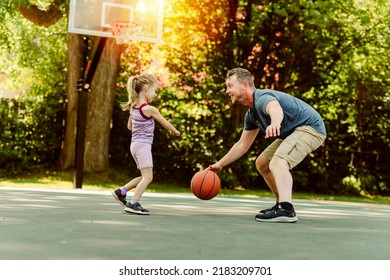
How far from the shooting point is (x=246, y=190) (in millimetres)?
17578

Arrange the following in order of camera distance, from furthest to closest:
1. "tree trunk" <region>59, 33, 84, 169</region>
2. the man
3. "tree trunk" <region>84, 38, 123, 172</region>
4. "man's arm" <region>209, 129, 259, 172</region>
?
"tree trunk" <region>59, 33, 84, 169</region> → "tree trunk" <region>84, 38, 123, 172</region> → "man's arm" <region>209, 129, 259, 172</region> → the man

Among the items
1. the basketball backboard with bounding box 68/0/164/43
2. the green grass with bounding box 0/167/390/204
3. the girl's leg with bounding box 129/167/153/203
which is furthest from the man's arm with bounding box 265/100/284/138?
the green grass with bounding box 0/167/390/204

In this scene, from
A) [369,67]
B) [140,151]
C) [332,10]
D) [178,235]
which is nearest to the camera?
[178,235]

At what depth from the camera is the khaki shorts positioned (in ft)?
24.8

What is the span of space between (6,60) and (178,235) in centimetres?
1775

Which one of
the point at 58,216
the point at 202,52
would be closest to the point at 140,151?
the point at 58,216

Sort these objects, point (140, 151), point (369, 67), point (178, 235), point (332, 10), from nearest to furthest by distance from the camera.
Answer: point (178, 235) < point (140, 151) < point (332, 10) < point (369, 67)

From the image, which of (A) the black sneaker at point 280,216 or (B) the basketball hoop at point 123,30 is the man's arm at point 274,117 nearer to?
(A) the black sneaker at point 280,216

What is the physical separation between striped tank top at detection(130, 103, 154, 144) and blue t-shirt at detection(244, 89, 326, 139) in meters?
1.20

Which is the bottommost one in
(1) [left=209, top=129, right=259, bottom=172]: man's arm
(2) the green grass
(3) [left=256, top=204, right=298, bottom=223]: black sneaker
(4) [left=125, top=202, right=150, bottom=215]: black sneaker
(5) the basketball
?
(2) the green grass

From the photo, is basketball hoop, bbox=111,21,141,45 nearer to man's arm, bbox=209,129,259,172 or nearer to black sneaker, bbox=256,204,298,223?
man's arm, bbox=209,129,259,172

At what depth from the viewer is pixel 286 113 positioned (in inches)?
302

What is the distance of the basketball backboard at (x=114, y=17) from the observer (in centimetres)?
1436

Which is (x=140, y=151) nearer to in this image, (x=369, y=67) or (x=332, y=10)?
(x=332, y=10)
